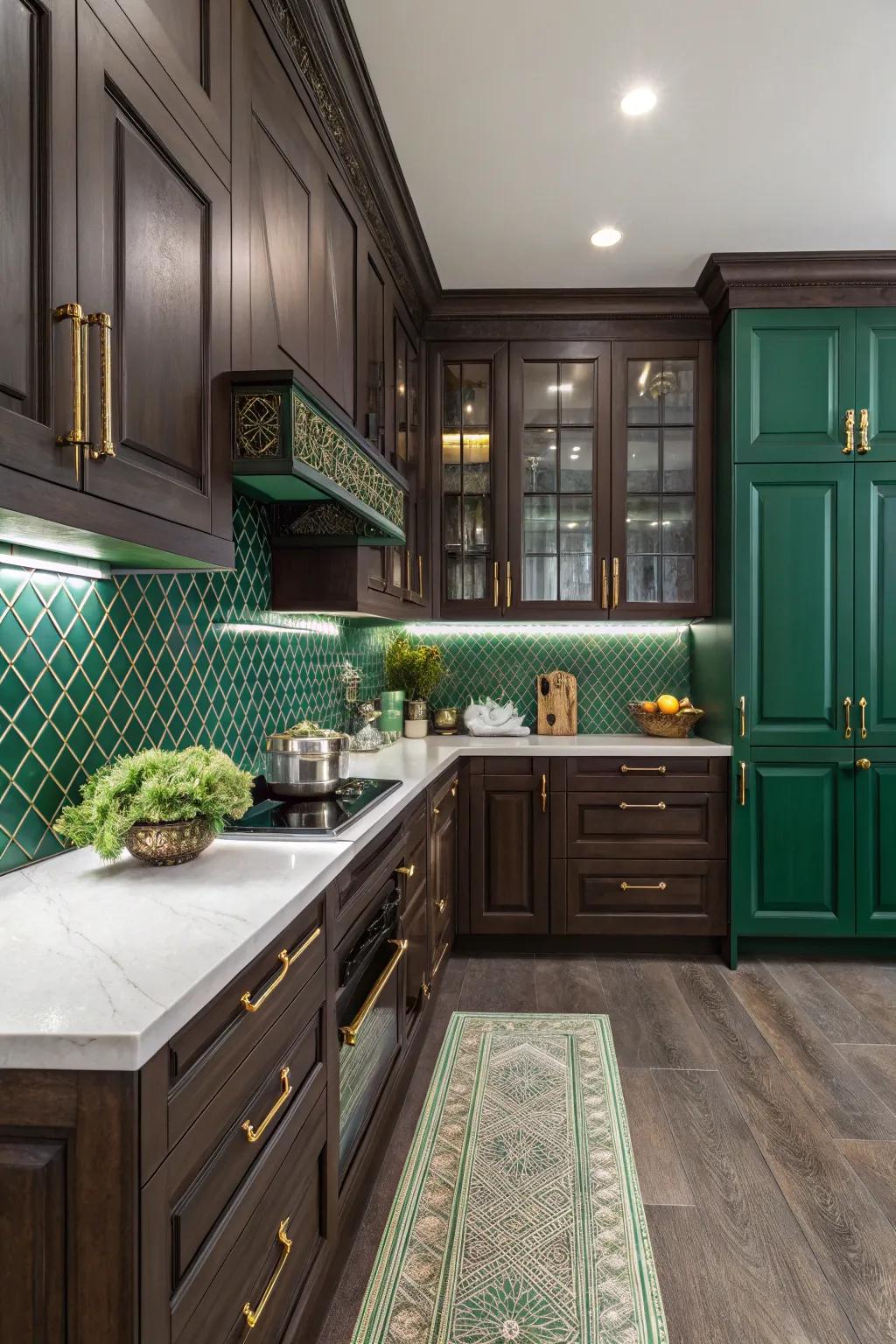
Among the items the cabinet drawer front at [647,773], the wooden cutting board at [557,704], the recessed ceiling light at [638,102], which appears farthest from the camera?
the wooden cutting board at [557,704]

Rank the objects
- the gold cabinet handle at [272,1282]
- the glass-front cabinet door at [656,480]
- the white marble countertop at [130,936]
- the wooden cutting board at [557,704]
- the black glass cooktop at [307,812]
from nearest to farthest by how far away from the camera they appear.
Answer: the white marble countertop at [130,936] < the gold cabinet handle at [272,1282] < the black glass cooktop at [307,812] < the glass-front cabinet door at [656,480] < the wooden cutting board at [557,704]

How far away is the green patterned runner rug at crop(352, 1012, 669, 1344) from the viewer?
61.9 inches

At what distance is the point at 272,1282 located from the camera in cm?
122

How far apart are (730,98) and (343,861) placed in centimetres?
248

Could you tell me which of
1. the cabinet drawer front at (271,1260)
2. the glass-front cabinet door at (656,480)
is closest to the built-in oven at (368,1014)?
the cabinet drawer front at (271,1260)

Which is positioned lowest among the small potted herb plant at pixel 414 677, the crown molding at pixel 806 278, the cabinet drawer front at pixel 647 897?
the cabinet drawer front at pixel 647 897

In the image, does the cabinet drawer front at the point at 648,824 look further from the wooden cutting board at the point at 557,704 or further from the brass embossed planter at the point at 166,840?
the brass embossed planter at the point at 166,840

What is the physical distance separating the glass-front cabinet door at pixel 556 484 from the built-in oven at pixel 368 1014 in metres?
2.06

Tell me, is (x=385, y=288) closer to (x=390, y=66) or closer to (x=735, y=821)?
(x=390, y=66)

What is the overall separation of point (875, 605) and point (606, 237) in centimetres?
191

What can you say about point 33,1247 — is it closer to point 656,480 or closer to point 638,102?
point 638,102

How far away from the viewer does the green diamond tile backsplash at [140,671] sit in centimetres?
138

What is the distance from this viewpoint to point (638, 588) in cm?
384

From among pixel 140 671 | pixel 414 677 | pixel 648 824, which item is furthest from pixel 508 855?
pixel 140 671
